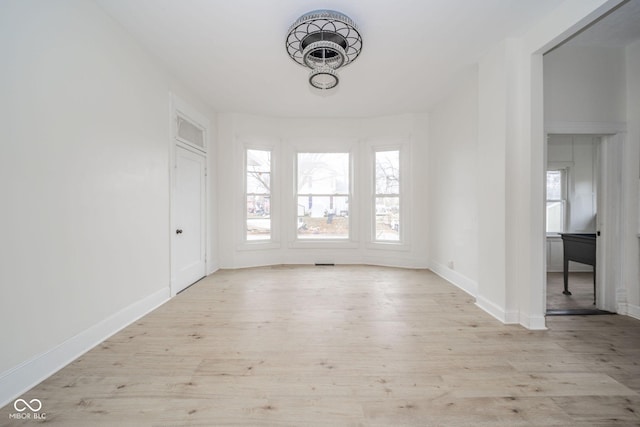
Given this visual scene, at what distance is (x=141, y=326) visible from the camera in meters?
2.57

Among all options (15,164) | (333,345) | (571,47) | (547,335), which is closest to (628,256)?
(547,335)

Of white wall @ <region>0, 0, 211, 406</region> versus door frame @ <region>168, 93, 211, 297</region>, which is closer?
white wall @ <region>0, 0, 211, 406</region>

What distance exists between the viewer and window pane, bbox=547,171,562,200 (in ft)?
16.3

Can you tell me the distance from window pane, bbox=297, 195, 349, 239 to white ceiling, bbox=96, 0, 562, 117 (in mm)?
1988

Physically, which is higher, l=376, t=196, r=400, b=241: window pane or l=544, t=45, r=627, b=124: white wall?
l=544, t=45, r=627, b=124: white wall

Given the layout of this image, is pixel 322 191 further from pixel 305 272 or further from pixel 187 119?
pixel 187 119

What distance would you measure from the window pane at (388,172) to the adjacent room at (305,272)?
71 centimetres

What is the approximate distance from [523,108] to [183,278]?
442 centimetres

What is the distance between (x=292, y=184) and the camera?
5.26 meters

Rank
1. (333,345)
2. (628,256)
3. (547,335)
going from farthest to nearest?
(628,256) → (547,335) → (333,345)

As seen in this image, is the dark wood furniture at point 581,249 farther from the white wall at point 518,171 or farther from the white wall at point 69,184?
the white wall at point 69,184

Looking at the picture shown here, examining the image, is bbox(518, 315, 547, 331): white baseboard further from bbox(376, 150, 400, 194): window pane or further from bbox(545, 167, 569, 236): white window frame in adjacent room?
bbox(545, 167, 569, 236): white window frame in adjacent room

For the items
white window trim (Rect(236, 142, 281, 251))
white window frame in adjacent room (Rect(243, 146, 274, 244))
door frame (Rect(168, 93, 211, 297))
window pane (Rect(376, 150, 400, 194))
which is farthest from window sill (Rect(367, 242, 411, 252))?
door frame (Rect(168, 93, 211, 297))

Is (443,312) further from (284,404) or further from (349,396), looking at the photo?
(284,404)
